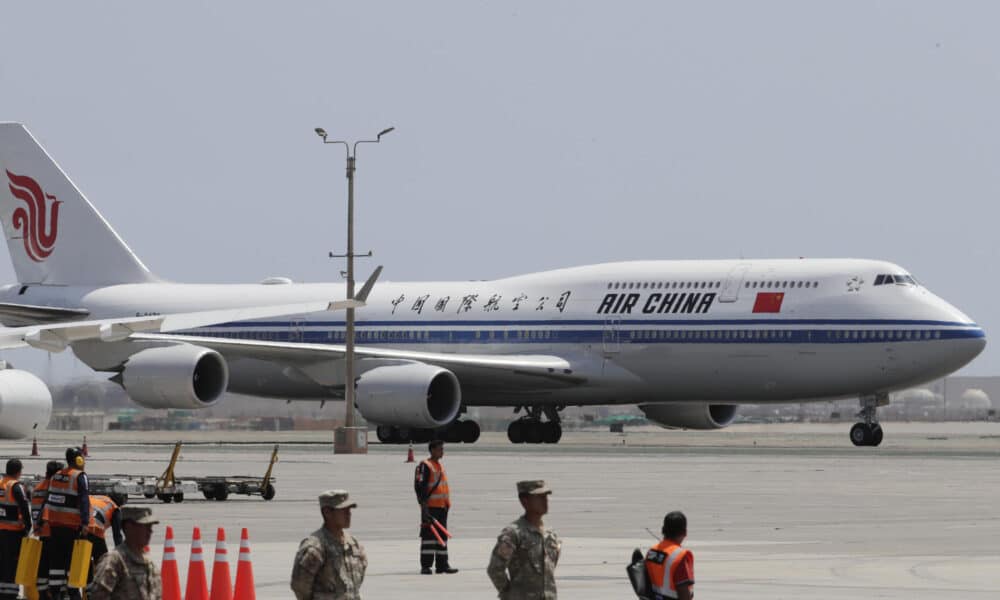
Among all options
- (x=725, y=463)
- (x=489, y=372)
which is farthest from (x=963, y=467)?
(x=489, y=372)

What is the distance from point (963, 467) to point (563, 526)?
Answer: 704 inches

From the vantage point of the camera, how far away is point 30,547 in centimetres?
1736

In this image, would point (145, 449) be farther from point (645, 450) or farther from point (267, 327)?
point (645, 450)

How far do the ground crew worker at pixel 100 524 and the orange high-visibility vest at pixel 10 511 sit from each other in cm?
66

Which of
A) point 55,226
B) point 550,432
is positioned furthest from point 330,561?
point 55,226

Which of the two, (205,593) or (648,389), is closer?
(205,593)

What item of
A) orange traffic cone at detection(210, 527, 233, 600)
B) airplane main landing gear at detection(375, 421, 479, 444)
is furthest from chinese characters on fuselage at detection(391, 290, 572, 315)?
orange traffic cone at detection(210, 527, 233, 600)

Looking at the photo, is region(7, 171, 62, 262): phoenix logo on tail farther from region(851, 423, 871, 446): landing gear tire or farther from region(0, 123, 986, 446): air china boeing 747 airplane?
region(851, 423, 871, 446): landing gear tire

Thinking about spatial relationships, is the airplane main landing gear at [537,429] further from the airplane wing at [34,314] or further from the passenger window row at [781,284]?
the airplane wing at [34,314]

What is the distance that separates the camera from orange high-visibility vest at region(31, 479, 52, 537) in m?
17.4

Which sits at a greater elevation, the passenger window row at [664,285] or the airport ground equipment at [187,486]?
the passenger window row at [664,285]

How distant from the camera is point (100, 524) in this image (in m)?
17.8

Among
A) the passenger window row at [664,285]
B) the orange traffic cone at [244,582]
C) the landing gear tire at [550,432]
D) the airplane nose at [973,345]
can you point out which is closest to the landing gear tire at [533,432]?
the landing gear tire at [550,432]

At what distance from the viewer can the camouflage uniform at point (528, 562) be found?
41.0ft
